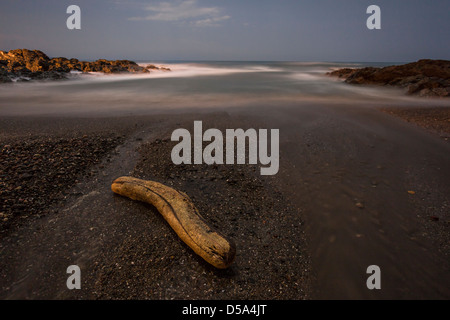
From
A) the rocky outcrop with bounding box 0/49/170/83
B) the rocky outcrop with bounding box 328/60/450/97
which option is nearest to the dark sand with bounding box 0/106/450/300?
the rocky outcrop with bounding box 328/60/450/97

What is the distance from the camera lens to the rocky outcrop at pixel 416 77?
11164mm

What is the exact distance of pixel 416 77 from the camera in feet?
44.0

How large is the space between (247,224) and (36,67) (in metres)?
24.2

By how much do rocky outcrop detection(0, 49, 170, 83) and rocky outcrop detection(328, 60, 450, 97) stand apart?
24.0 meters

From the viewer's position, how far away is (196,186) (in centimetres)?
378

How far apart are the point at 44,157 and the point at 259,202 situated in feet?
13.3

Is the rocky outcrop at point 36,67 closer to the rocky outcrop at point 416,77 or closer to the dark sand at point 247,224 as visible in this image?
the dark sand at point 247,224

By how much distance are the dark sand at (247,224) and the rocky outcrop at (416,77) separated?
8362 mm

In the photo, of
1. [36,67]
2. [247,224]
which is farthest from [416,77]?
[36,67]

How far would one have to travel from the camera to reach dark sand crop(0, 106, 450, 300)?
2.18 metres

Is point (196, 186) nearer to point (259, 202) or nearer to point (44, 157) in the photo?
point (259, 202)

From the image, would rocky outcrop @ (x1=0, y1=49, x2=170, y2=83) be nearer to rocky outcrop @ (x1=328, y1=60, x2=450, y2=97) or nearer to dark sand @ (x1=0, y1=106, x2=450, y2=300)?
dark sand @ (x1=0, y1=106, x2=450, y2=300)

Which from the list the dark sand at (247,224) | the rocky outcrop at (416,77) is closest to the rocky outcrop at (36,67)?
the dark sand at (247,224)
